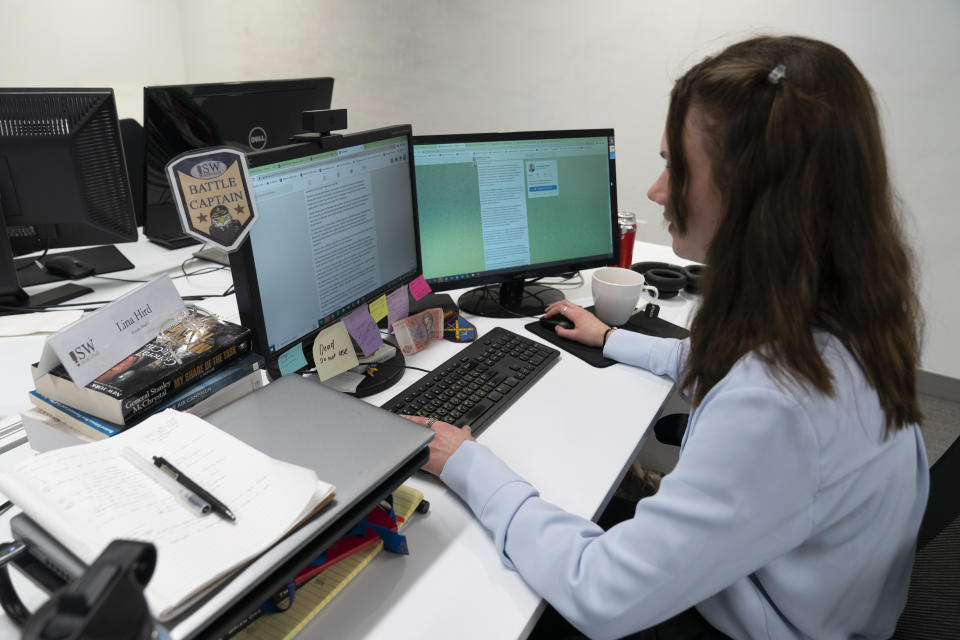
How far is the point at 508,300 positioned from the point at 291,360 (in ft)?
2.13

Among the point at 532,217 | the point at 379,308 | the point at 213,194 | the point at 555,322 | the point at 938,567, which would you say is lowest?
the point at 938,567

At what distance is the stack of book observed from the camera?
0.72m

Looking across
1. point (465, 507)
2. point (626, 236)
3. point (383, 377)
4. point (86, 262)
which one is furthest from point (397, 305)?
point (86, 262)

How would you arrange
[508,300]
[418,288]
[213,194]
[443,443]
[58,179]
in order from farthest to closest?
[508,300]
[58,179]
[418,288]
[443,443]
[213,194]

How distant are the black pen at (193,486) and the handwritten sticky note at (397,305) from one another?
1.96ft

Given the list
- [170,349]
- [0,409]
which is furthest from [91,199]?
[170,349]

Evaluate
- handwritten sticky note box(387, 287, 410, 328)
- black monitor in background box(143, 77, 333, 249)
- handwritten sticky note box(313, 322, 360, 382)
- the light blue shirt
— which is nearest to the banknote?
handwritten sticky note box(387, 287, 410, 328)

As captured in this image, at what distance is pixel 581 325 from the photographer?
127 cm

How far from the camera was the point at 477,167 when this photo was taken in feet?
4.16

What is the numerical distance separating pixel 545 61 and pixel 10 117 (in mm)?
2369

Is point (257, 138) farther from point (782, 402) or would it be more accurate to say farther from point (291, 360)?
point (782, 402)

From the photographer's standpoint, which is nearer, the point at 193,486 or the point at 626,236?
the point at 193,486

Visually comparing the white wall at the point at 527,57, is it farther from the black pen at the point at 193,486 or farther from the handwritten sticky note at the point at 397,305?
the black pen at the point at 193,486

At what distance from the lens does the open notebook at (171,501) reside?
48 cm
